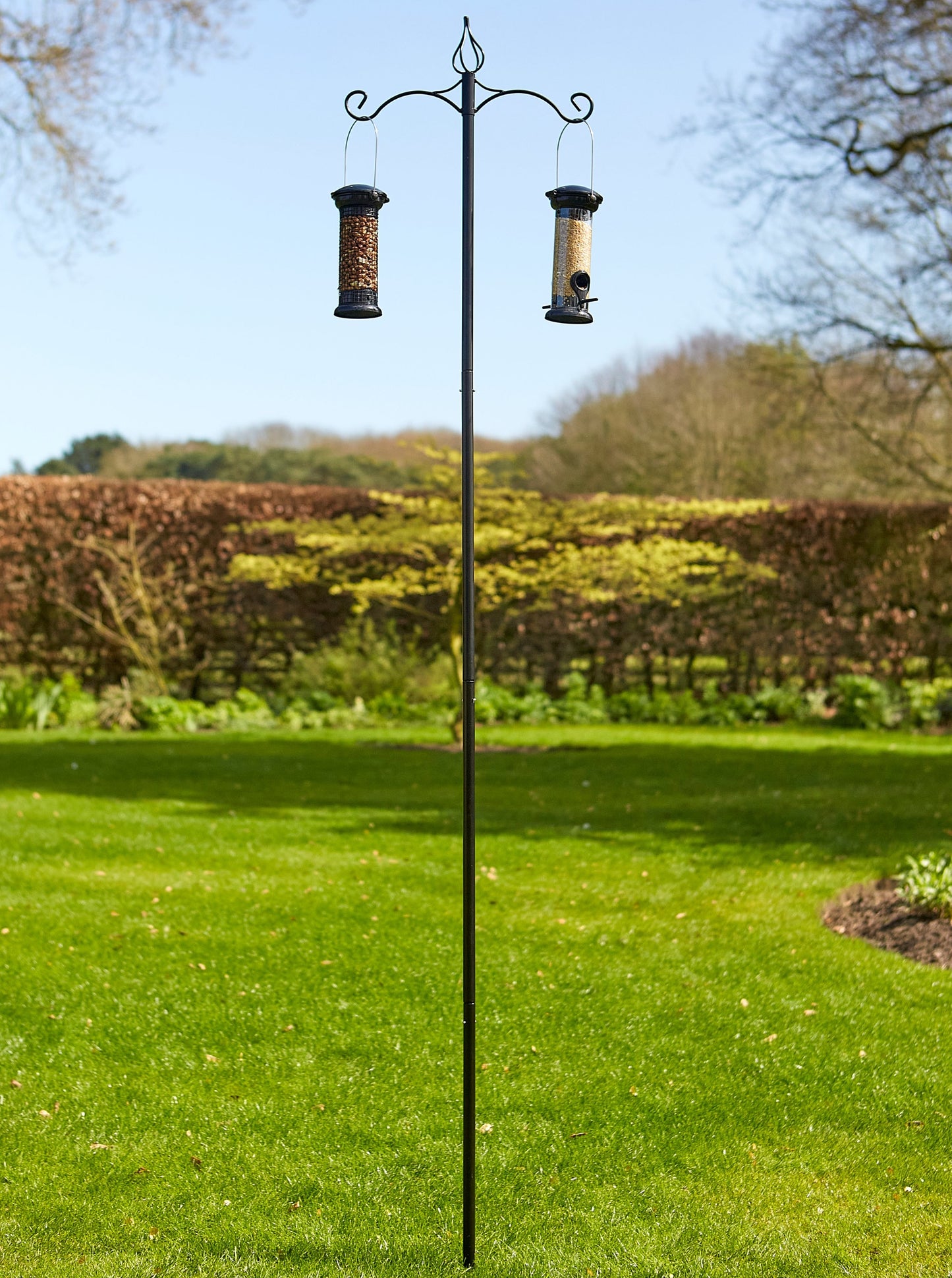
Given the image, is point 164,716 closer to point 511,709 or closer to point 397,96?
point 511,709

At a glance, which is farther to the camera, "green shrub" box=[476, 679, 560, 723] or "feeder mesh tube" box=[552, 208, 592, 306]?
"green shrub" box=[476, 679, 560, 723]

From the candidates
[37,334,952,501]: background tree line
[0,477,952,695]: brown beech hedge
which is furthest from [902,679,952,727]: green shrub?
[37,334,952,501]: background tree line

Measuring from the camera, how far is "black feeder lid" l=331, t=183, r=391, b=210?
9.79ft

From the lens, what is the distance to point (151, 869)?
5.83m

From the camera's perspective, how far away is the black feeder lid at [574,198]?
2.98m

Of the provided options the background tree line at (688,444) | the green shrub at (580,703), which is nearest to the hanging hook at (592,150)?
the background tree line at (688,444)

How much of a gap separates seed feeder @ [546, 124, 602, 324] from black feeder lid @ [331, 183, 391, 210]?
1.53 feet

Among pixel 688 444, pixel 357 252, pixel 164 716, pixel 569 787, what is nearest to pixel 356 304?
pixel 357 252

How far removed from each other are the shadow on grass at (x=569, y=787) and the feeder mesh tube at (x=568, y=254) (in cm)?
398

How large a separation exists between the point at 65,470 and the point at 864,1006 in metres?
30.5

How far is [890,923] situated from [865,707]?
6938 millimetres

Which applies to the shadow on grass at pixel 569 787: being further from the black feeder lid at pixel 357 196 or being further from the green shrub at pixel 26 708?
the black feeder lid at pixel 357 196

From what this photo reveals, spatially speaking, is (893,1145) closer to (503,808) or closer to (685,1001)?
(685,1001)

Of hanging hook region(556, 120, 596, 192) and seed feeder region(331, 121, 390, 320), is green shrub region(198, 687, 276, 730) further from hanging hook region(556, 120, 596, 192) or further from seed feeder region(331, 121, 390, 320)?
hanging hook region(556, 120, 596, 192)
